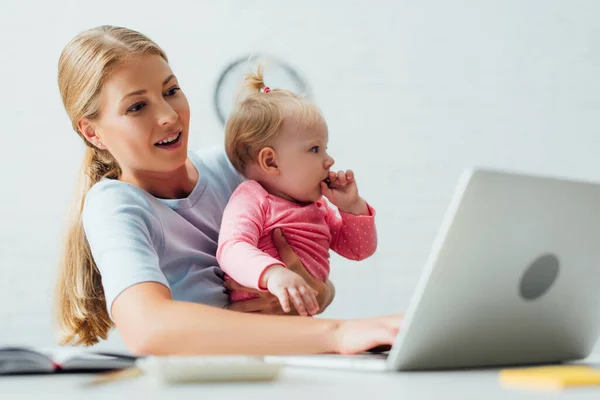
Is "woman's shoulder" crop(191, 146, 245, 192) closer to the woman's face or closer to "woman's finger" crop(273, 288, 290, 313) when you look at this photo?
the woman's face

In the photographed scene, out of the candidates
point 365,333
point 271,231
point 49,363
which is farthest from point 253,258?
point 49,363

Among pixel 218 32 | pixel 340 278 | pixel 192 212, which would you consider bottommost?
pixel 340 278

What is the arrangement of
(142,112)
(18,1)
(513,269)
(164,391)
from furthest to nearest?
(18,1) → (142,112) → (513,269) → (164,391)

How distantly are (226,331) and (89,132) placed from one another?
24.8 inches

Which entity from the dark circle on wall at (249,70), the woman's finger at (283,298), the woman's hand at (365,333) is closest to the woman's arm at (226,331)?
the woman's hand at (365,333)

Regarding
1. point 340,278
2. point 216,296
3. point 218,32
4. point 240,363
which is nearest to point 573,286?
point 240,363

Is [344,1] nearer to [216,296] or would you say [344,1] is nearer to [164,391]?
[216,296]

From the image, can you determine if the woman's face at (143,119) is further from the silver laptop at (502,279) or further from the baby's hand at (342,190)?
the silver laptop at (502,279)

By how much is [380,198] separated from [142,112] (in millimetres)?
2406

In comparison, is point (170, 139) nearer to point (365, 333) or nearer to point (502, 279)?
point (365, 333)

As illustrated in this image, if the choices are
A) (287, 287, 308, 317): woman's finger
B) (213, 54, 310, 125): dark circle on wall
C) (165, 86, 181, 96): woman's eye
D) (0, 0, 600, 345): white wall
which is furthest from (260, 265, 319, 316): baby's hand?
(0, 0, 600, 345): white wall

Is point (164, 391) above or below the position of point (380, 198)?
above

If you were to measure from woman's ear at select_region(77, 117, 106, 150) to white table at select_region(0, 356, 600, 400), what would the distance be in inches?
31.3

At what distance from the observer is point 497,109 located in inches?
151
